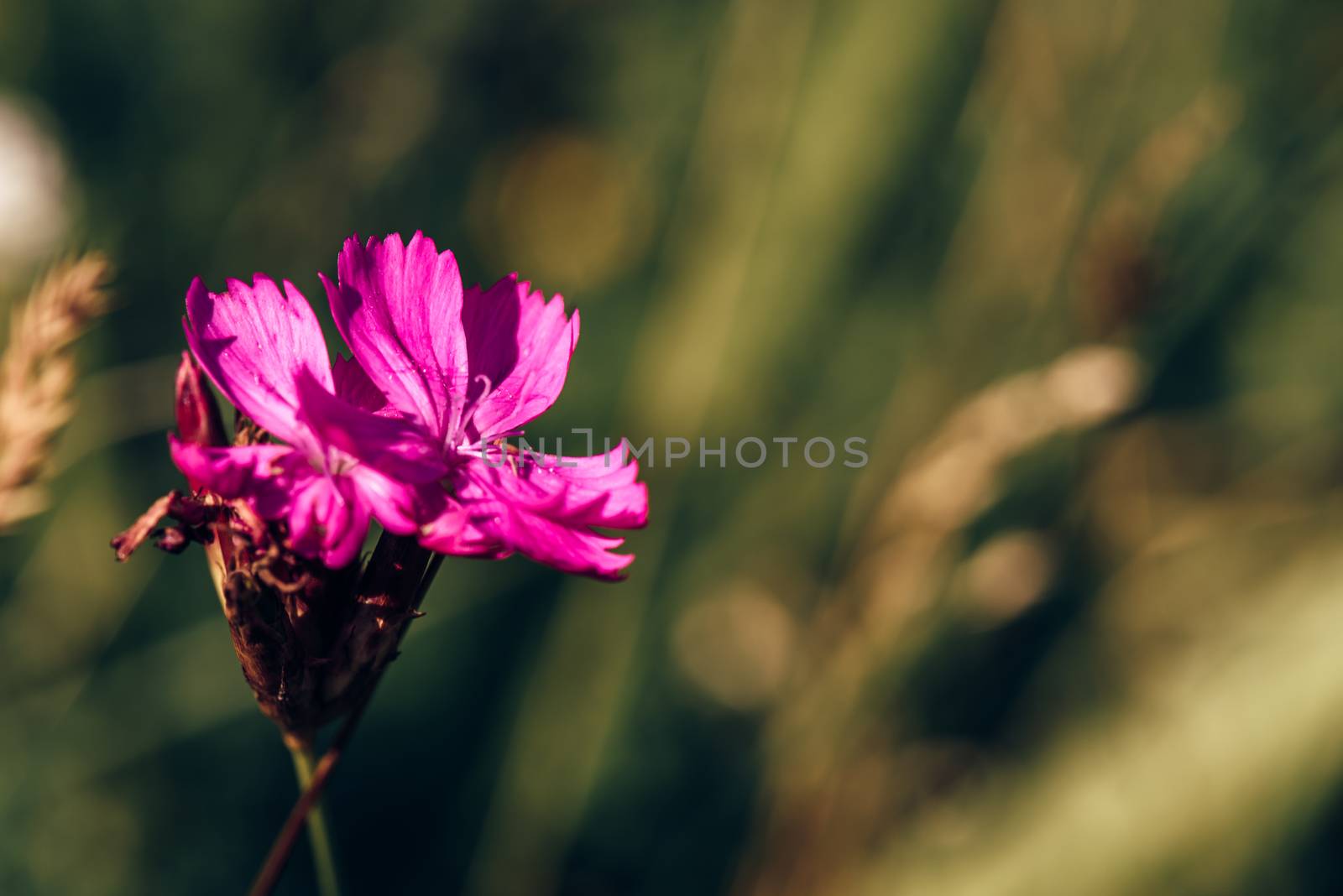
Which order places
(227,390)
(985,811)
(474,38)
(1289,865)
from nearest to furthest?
(227,390) < (1289,865) < (985,811) < (474,38)

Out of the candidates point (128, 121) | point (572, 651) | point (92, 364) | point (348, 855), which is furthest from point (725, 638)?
point (128, 121)

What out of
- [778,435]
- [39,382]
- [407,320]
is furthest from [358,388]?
[778,435]

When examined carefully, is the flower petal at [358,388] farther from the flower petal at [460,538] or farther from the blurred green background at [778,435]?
the blurred green background at [778,435]

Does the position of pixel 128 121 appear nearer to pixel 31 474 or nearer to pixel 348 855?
pixel 31 474

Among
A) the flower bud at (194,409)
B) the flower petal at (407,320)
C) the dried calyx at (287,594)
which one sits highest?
the flower petal at (407,320)

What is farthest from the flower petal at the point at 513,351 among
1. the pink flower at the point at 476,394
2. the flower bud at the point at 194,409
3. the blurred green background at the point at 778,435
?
the blurred green background at the point at 778,435

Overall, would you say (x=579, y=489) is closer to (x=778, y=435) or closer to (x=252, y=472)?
(x=252, y=472)

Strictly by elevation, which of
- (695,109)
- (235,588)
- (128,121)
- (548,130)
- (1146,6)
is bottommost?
(235,588)
